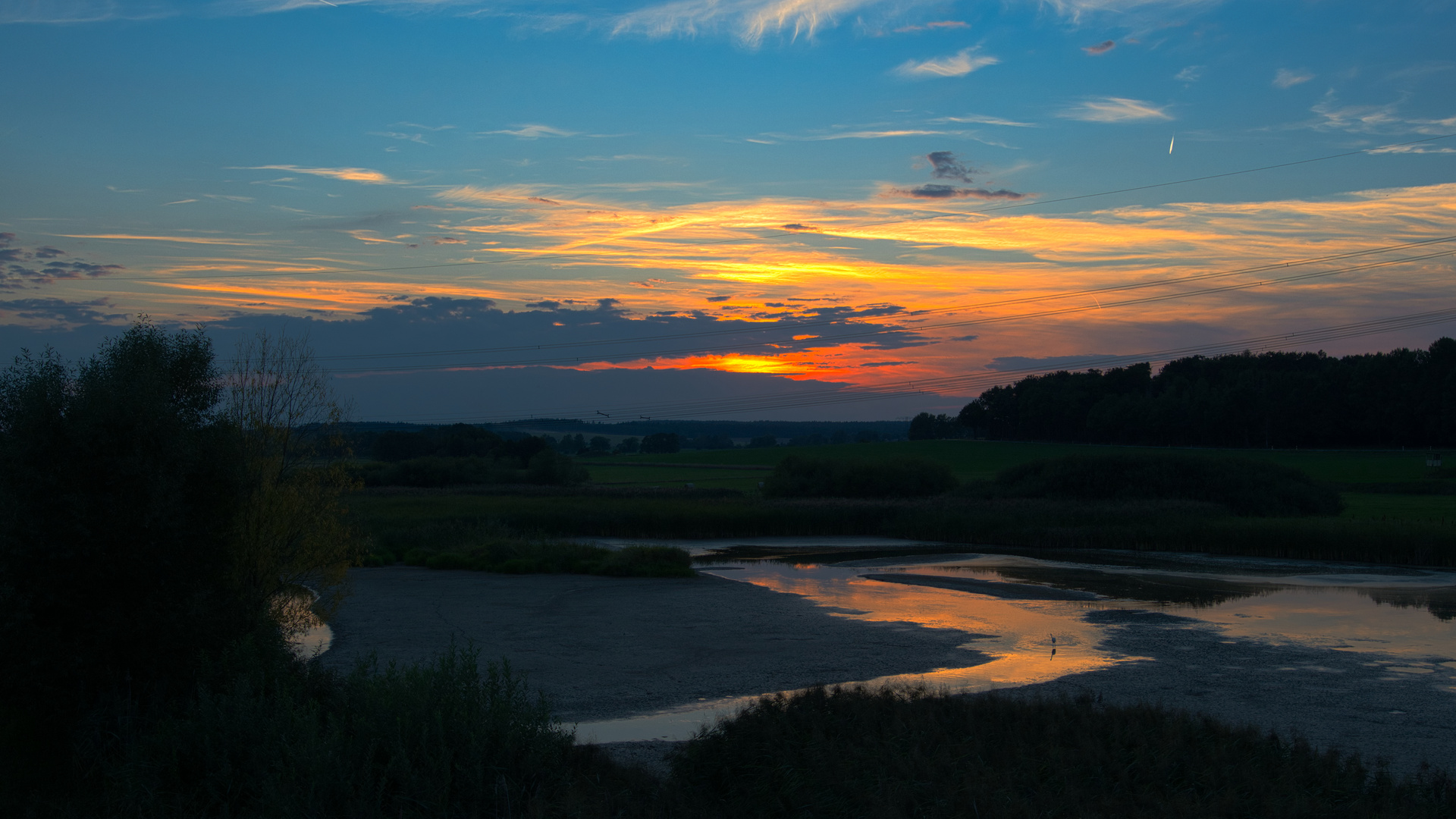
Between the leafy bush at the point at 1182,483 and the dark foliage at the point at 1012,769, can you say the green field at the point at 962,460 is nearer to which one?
the leafy bush at the point at 1182,483

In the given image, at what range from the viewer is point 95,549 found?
1051cm

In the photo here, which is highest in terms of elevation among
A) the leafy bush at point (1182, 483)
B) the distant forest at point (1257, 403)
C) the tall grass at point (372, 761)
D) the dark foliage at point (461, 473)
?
the distant forest at point (1257, 403)

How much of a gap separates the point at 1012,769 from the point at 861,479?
53.6 m

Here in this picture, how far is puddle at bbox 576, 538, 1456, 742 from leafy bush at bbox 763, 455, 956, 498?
1977 centimetres

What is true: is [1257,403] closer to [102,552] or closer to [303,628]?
[303,628]

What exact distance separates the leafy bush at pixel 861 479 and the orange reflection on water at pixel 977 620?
1104 inches

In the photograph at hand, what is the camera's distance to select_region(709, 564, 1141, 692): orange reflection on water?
15.6m

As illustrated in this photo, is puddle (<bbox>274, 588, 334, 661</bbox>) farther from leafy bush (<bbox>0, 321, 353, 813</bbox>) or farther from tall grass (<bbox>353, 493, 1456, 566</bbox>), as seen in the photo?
tall grass (<bbox>353, 493, 1456, 566</bbox>)

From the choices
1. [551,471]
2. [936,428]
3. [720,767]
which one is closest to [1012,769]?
[720,767]

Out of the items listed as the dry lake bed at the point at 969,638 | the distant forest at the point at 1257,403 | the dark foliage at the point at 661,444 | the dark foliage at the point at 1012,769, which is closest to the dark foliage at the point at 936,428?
the distant forest at the point at 1257,403

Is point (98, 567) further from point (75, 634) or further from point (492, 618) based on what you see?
point (492, 618)

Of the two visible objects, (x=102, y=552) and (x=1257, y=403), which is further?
(x=1257, y=403)

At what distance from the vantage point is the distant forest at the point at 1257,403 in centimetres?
9575

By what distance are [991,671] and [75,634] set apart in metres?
12.8
